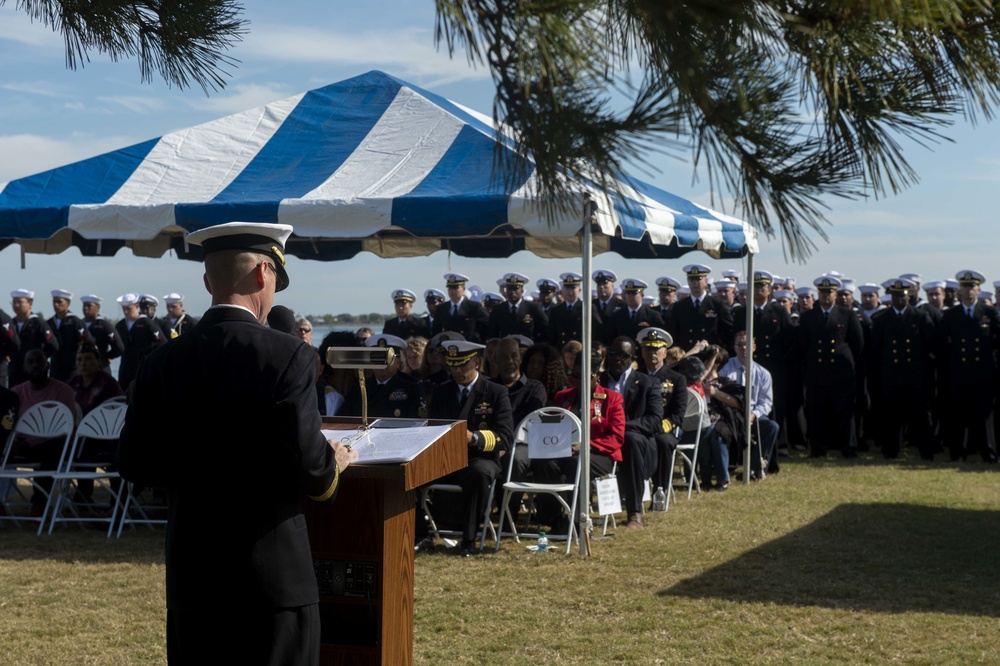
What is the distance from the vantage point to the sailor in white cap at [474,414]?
791 cm

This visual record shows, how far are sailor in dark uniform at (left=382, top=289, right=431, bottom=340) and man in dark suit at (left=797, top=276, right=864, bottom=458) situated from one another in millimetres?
4700

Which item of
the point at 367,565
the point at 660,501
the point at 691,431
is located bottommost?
the point at 660,501

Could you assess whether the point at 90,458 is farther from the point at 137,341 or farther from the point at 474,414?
the point at 137,341

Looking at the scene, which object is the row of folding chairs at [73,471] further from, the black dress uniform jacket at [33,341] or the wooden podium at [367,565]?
the black dress uniform jacket at [33,341]

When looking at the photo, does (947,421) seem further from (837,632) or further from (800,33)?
(800,33)

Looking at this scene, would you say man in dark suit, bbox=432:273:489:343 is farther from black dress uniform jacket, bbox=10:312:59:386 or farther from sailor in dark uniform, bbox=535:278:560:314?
black dress uniform jacket, bbox=10:312:59:386

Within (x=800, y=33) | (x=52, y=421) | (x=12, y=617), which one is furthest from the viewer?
(x=52, y=421)

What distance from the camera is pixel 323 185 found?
27.5 ft

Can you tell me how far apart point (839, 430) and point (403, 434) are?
10.7 m

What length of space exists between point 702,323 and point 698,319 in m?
0.08

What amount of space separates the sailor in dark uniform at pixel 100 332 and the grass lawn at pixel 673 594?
607 centimetres

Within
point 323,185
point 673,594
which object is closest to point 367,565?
point 673,594

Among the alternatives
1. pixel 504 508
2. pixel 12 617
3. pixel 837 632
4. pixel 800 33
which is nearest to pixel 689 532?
pixel 504 508

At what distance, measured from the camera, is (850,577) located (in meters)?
6.90
